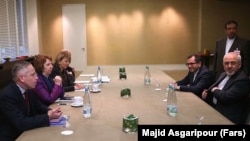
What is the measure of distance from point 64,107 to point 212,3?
7915 mm

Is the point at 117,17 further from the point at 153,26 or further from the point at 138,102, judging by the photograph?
the point at 138,102

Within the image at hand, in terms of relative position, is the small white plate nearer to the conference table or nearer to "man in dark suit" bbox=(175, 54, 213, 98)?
the conference table

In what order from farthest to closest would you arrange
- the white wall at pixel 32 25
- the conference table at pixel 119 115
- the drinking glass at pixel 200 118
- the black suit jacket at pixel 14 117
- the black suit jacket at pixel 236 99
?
the white wall at pixel 32 25, the black suit jacket at pixel 236 99, the drinking glass at pixel 200 118, the black suit jacket at pixel 14 117, the conference table at pixel 119 115

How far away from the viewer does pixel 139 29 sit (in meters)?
9.75

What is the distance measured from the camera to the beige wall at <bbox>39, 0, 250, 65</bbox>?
31.3ft

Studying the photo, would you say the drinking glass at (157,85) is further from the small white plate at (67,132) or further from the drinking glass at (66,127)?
the small white plate at (67,132)

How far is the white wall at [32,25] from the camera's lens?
337 inches

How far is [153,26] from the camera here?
9727 mm

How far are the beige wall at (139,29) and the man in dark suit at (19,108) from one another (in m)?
7.45

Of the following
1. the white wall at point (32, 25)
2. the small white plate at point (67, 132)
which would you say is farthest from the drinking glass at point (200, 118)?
the white wall at point (32, 25)

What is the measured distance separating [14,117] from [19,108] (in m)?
0.10

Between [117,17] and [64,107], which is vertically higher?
[117,17]

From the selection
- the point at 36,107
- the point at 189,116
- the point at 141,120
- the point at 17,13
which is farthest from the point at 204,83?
the point at 17,13

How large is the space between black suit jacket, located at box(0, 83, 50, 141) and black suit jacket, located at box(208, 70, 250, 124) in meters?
1.70
